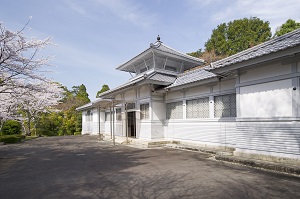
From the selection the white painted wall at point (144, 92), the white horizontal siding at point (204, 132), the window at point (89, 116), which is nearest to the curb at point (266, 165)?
the white horizontal siding at point (204, 132)

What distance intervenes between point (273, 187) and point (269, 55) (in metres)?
4.17

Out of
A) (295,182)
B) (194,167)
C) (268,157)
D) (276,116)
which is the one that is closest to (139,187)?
(194,167)

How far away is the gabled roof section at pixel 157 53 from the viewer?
46.5ft

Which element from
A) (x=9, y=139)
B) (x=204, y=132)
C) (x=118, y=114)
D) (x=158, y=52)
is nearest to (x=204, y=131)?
(x=204, y=132)

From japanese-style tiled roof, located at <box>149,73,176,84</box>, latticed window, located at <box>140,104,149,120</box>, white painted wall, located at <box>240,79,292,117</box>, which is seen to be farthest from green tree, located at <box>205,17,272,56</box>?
white painted wall, located at <box>240,79,292,117</box>

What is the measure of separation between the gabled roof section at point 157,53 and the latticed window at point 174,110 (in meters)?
3.89

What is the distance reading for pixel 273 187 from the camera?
4.88 m

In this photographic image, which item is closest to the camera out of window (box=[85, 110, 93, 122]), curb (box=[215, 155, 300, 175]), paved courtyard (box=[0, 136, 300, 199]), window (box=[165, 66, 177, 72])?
paved courtyard (box=[0, 136, 300, 199])

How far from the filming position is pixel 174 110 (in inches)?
515

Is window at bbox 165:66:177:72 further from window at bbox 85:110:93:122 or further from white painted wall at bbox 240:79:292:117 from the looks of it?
window at bbox 85:110:93:122

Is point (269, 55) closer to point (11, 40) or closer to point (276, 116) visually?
point (276, 116)

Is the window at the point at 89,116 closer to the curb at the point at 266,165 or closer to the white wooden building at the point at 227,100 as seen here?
the white wooden building at the point at 227,100

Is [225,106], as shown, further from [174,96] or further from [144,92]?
[144,92]

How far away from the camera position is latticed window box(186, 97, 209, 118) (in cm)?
1090
